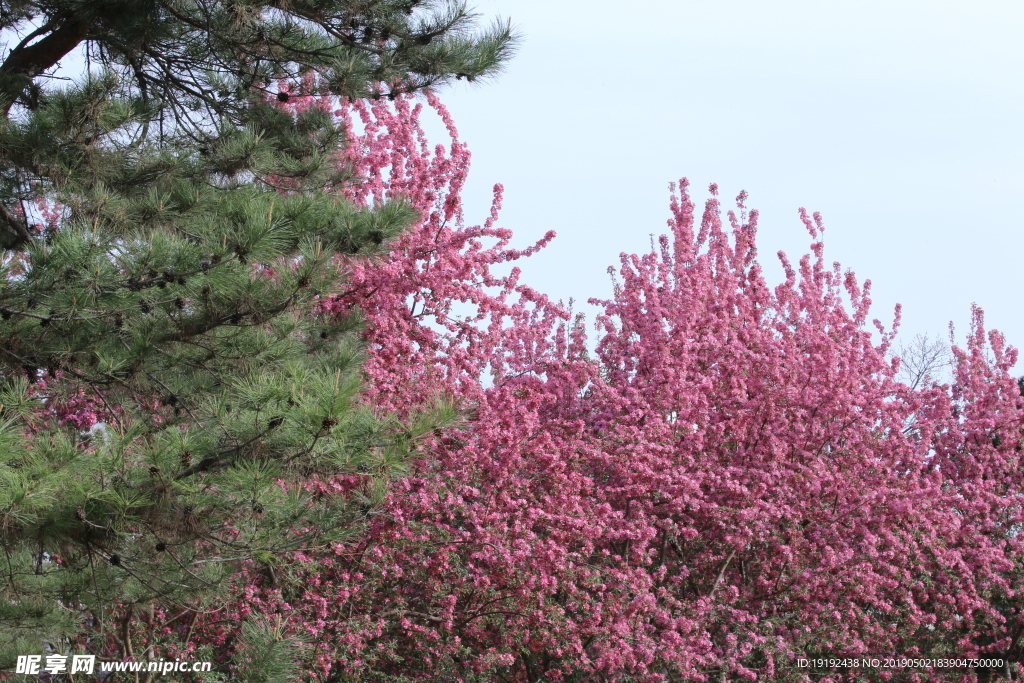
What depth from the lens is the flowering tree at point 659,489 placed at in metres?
6.75

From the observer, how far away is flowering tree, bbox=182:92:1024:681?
22.1 ft

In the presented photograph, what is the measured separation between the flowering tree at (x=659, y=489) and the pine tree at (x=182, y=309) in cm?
76

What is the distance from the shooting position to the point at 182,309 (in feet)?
17.5

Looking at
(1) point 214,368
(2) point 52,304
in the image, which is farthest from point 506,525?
(2) point 52,304

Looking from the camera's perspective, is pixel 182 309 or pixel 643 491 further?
pixel 643 491

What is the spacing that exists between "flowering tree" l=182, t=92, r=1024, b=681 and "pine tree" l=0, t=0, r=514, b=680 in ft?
2.51

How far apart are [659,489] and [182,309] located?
3515 millimetres

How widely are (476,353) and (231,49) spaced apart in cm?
278

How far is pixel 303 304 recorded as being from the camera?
527 cm

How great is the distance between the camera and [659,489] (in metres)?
7.24

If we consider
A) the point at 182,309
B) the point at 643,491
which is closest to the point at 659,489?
the point at 643,491

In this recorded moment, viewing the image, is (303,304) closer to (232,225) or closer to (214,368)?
(232,225)

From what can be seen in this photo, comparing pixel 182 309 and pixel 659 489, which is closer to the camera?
pixel 182 309

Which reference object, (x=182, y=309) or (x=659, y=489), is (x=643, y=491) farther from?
(x=182, y=309)
